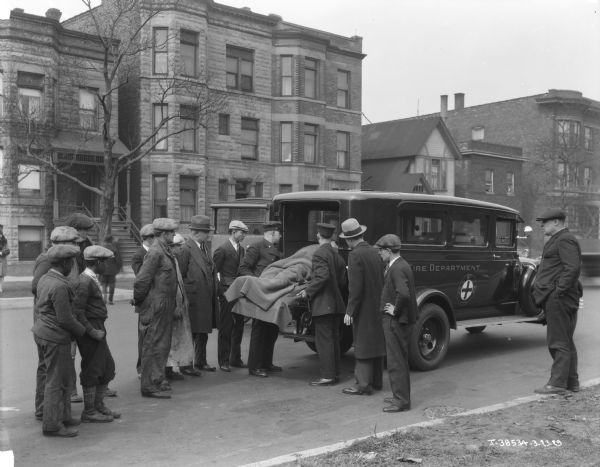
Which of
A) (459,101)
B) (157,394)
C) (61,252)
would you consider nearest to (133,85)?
(157,394)

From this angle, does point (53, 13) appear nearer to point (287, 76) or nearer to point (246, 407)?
point (287, 76)

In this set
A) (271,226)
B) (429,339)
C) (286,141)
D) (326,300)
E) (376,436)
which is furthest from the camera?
(286,141)

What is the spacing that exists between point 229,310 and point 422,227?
2.85 meters

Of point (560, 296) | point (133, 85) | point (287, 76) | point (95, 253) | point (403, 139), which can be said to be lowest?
point (560, 296)

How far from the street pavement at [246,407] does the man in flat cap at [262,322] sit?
0.77 ft

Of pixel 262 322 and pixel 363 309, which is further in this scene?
pixel 262 322

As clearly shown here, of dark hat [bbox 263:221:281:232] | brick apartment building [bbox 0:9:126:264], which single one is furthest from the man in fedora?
brick apartment building [bbox 0:9:126:264]

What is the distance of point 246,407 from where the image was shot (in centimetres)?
682

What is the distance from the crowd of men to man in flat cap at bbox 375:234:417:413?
1cm

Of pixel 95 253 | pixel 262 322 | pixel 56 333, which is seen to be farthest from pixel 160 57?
pixel 56 333

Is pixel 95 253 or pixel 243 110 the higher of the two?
pixel 243 110

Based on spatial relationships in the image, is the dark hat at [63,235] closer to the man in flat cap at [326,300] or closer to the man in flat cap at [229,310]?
the man in flat cap at [326,300]

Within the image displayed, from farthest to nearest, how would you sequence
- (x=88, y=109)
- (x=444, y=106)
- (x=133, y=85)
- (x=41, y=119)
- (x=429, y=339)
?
1. (x=444, y=106)
2. (x=133, y=85)
3. (x=88, y=109)
4. (x=41, y=119)
5. (x=429, y=339)

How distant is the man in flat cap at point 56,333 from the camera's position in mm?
5656
